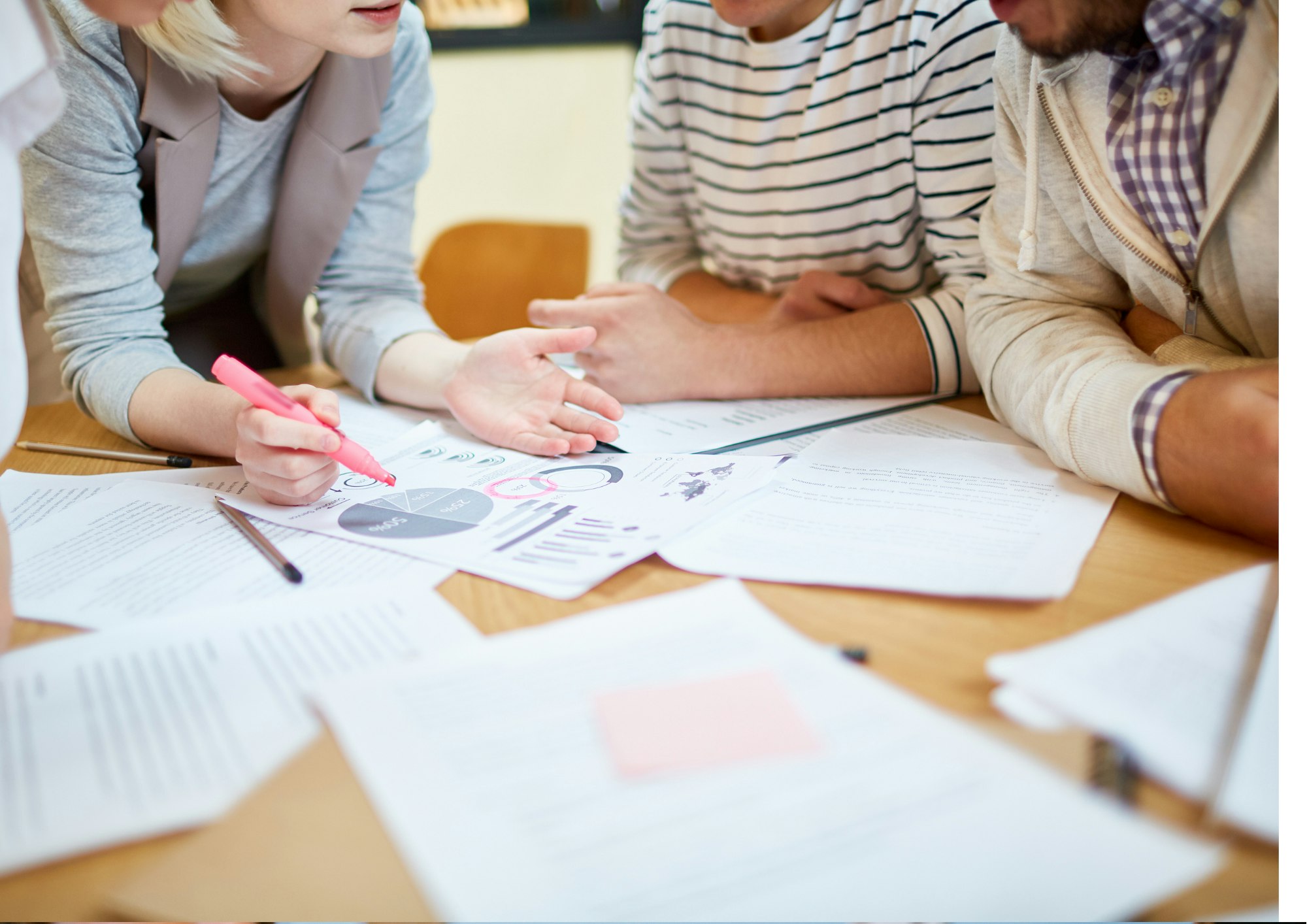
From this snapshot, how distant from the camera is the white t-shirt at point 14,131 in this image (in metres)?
0.54

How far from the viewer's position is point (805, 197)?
117cm

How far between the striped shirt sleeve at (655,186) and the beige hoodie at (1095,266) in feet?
1.67

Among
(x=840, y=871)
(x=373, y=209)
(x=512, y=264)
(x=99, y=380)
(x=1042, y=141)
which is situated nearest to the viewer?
(x=840, y=871)

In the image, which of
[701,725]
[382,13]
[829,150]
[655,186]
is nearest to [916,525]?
[701,725]

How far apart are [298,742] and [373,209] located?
927 mm

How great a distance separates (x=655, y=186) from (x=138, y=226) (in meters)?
0.69

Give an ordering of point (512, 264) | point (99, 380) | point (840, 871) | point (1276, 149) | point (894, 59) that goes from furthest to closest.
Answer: point (512, 264), point (894, 59), point (99, 380), point (1276, 149), point (840, 871)

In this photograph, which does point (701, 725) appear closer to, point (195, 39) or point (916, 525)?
point (916, 525)

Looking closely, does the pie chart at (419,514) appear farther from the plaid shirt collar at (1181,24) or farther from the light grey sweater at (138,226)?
the plaid shirt collar at (1181,24)

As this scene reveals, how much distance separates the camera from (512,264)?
176 cm

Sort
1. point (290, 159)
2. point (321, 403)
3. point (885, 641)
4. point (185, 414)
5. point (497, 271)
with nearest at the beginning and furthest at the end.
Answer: point (885, 641), point (321, 403), point (185, 414), point (290, 159), point (497, 271)

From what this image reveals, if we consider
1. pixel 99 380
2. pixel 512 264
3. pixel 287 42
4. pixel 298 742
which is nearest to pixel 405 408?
pixel 99 380

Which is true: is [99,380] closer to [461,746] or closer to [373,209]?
[373,209]

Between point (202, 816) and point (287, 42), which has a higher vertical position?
point (287, 42)
